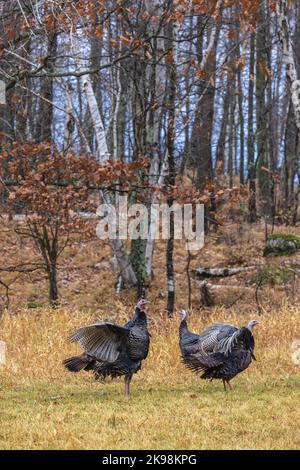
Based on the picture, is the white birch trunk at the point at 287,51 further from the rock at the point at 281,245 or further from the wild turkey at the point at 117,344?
the wild turkey at the point at 117,344

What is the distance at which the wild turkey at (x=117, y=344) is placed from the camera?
8.40 metres

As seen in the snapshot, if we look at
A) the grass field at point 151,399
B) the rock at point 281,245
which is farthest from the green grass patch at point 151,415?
the rock at point 281,245

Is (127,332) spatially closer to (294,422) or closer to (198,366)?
(198,366)

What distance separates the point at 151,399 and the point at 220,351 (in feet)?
3.39

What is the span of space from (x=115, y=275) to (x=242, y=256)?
3899 millimetres

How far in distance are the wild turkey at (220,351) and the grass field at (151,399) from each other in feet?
1.14

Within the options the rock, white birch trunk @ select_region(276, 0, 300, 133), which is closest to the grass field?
white birch trunk @ select_region(276, 0, 300, 133)

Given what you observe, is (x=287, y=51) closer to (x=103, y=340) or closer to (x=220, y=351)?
(x=220, y=351)

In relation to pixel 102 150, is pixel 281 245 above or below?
below

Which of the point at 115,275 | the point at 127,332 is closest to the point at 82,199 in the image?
the point at 127,332

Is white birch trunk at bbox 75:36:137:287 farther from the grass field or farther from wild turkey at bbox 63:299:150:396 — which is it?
wild turkey at bbox 63:299:150:396

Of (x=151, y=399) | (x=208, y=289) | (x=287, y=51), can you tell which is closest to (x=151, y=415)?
(x=151, y=399)

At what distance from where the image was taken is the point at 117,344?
28.1 ft

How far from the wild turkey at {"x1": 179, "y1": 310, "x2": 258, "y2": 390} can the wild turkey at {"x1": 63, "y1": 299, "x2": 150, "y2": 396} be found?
662mm
